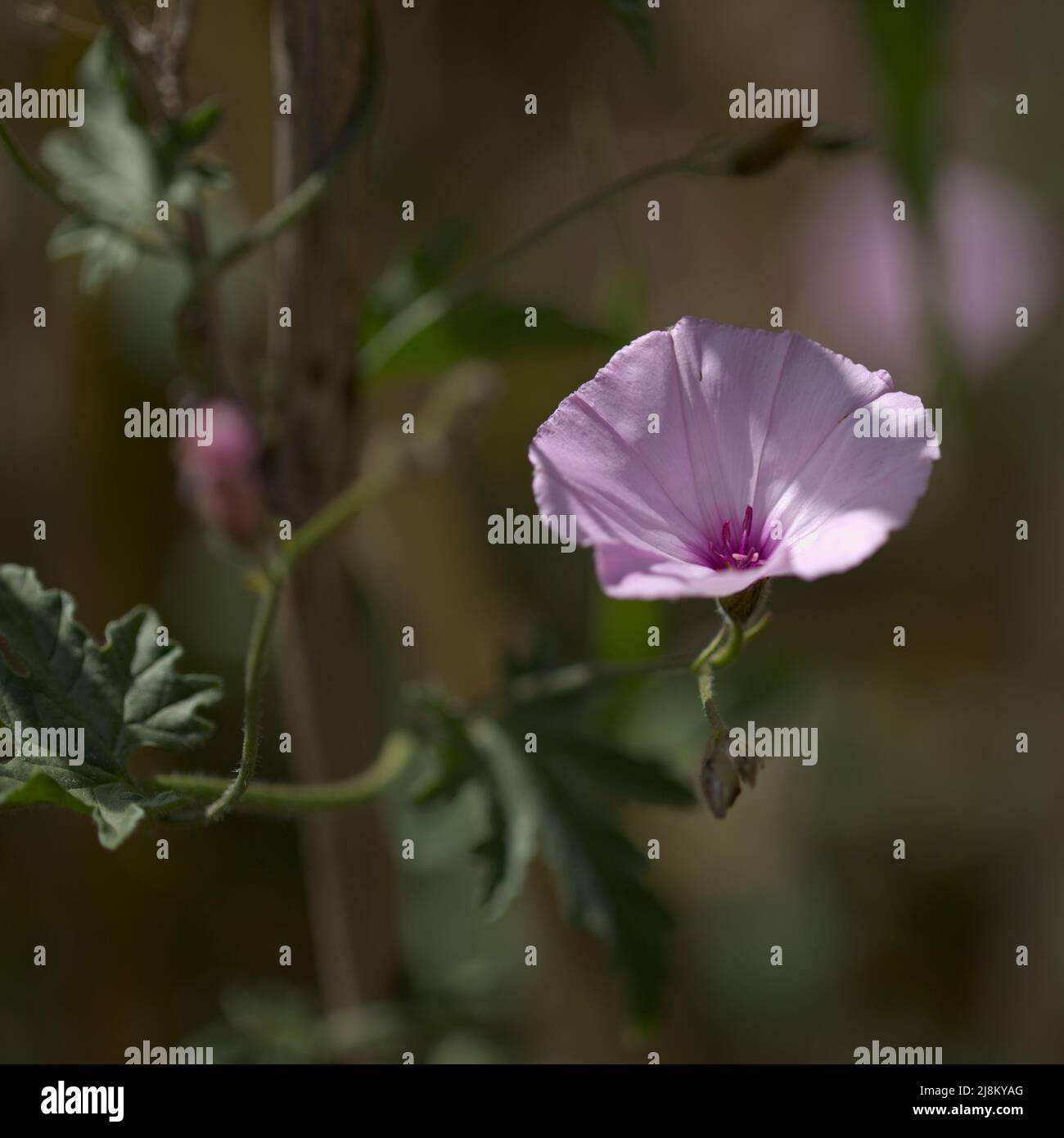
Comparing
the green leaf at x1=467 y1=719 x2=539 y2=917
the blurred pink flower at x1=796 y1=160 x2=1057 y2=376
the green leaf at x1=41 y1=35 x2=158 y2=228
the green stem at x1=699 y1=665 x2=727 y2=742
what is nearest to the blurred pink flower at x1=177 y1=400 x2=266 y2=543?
the green leaf at x1=41 y1=35 x2=158 y2=228

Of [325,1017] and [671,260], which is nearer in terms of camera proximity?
[325,1017]

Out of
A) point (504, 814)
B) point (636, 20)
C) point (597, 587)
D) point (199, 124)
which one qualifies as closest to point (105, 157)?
point (199, 124)

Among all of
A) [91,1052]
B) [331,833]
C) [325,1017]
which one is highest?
[331,833]

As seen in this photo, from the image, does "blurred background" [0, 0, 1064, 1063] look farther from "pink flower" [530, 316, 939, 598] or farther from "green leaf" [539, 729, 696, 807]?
"pink flower" [530, 316, 939, 598]

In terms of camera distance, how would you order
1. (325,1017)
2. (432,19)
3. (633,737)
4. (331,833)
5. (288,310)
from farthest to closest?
(432,19) < (633,737) < (325,1017) < (331,833) < (288,310)

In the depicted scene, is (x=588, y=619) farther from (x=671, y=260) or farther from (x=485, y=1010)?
(x=671, y=260)

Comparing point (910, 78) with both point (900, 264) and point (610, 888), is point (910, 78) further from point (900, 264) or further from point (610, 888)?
point (900, 264)

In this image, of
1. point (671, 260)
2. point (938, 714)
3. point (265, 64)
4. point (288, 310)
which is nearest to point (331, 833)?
point (288, 310)
